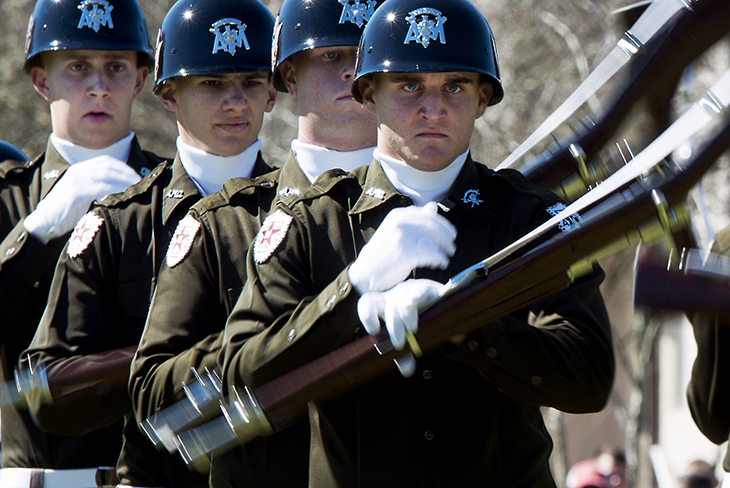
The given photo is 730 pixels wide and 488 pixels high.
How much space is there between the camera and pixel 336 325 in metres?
3.19

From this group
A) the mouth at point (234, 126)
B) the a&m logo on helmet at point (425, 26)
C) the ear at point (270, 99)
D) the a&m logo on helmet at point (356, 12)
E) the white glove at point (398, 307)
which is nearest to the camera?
the white glove at point (398, 307)

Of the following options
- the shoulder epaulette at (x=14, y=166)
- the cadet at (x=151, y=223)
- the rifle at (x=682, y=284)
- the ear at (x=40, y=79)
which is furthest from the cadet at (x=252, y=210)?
the ear at (x=40, y=79)

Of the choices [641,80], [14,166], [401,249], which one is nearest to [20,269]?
[14,166]

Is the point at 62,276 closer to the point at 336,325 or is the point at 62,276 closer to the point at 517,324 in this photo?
the point at 336,325

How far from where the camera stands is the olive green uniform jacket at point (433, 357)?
3213mm

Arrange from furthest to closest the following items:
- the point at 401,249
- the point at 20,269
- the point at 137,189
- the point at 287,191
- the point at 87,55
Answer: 1. the point at 87,55
2. the point at 20,269
3. the point at 137,189
4. the point at 287,191
5. the point at 401,249

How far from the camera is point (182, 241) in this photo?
13.1 ft

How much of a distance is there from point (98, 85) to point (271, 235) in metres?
2.32

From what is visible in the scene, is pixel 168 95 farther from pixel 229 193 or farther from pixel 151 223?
pixel 229 193

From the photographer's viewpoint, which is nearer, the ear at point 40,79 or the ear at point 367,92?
the ear at point 367,92

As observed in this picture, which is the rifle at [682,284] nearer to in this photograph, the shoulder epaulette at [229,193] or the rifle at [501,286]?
the rifle at [501,286]

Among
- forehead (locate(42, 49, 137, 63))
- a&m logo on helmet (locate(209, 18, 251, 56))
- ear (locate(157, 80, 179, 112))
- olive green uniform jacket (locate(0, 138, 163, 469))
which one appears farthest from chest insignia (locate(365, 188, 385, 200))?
forehead (locate(42, 49, 137, 63))

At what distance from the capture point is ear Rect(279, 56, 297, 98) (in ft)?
15.4

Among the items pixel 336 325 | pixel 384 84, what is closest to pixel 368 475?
pixel 336 325
